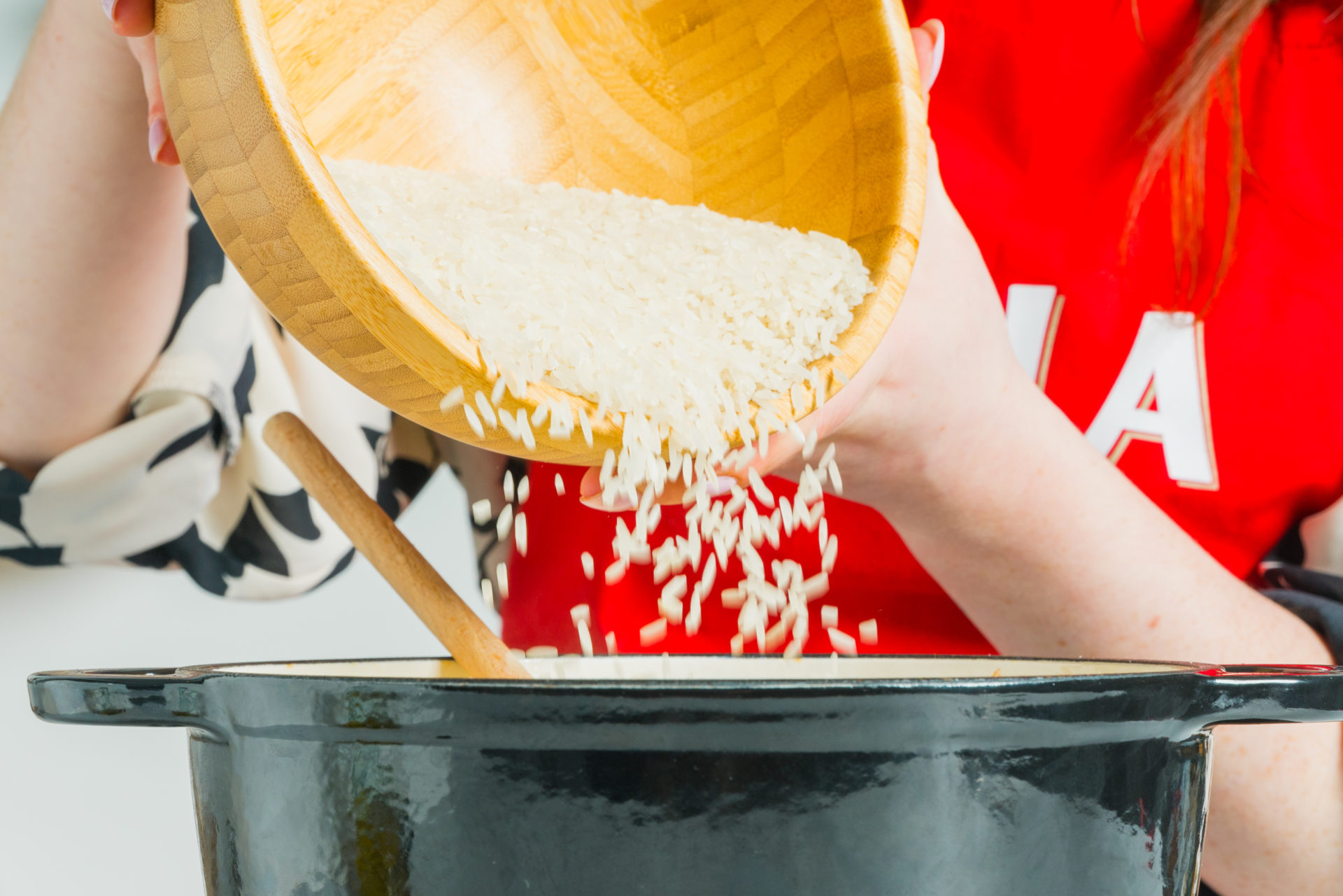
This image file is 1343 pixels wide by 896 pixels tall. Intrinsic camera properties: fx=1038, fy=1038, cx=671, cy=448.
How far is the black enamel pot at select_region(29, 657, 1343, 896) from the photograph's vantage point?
10.9 inches

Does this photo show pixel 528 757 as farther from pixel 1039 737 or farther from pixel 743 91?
pixel 743 91

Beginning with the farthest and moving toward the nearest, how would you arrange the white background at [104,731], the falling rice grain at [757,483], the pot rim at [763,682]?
the white background at [104,731] → the falling rice grain at [757,483] → the pot rim at [763,682]

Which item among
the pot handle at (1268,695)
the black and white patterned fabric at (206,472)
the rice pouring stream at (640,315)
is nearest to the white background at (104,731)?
the black and white patterned fabric at (206,472)

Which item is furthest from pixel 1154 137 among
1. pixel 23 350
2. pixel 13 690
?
pixel 13 690

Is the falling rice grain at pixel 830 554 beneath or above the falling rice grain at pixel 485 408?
beneath

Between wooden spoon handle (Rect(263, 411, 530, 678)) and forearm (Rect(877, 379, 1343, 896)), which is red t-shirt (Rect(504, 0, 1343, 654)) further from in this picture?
wooden spoon handle (Rect(263, 411, 530, 678))

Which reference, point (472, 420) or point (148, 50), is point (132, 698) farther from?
point (148, 50)

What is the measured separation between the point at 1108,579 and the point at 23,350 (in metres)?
0.75

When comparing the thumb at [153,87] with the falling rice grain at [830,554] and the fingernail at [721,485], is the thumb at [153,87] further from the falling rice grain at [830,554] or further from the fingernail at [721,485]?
the falling rice grain at [830,554]

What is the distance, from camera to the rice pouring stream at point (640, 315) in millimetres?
405

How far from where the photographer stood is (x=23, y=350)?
713 millimetres

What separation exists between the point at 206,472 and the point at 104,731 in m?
0.55

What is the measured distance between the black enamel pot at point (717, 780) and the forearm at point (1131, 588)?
357mm

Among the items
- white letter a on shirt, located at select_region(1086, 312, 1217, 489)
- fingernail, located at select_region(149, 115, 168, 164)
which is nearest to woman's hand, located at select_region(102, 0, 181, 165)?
fingernail, located at select_region(149, 115, 168, 164)
